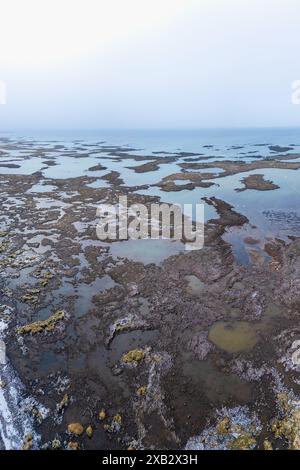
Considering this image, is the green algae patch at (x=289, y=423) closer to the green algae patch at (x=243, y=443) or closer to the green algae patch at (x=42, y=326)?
the green algae patch at (x=243, y=443)

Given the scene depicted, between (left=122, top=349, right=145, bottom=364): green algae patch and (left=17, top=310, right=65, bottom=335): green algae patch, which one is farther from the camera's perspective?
(left=17, top=310, right=65, bottom=335): green algae patch

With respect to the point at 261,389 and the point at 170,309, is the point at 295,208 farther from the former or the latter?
the point at 261,389

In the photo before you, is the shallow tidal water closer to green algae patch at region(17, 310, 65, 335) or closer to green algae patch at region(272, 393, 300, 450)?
green algae patch at region(17, 310, 65, 335)

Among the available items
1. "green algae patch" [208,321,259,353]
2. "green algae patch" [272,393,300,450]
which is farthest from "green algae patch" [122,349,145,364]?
"green algae patch" [272,393,300,450]

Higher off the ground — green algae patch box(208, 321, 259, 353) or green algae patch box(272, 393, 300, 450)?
green algae patch box(208, 321, 259, 353)

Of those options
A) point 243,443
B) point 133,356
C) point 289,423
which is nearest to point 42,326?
point 133,356

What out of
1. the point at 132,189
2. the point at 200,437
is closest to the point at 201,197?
the point at 132,189

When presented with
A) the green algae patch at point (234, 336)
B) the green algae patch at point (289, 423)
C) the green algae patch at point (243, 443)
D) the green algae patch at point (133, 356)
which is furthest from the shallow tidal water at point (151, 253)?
the green algae patch at point (243, 443)
